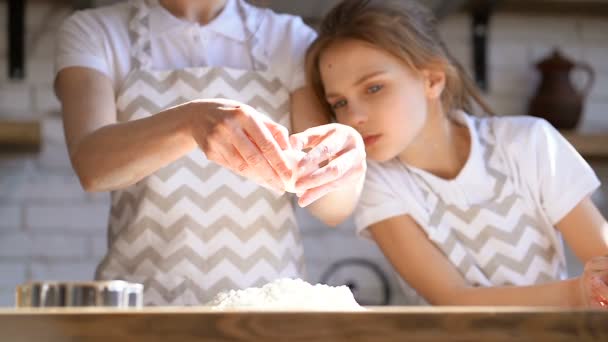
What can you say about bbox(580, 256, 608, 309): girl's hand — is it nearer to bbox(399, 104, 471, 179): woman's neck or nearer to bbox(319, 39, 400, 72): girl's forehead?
bbox(399, 104, 471, 179): woman's neck

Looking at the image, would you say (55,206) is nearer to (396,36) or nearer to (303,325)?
(396,36)

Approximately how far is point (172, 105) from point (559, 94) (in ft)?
5.29

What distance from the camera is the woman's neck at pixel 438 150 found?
166 cm

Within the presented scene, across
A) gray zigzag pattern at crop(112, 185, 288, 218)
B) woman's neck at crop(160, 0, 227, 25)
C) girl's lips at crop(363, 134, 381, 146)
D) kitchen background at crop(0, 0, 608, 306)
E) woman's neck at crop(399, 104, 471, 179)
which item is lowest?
kitchen background at crop(0, 0, 608, 306)

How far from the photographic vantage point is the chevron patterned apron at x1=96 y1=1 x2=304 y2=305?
1411 mm

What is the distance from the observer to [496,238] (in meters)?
1.56

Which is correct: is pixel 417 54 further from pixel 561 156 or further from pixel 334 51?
pixel 561 156

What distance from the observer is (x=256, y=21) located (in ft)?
5.17

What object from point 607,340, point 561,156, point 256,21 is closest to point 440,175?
point 561,156

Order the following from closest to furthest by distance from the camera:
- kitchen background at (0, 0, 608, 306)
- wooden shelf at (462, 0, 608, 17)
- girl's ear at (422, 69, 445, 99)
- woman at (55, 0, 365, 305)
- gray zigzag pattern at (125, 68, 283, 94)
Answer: woman at (55, 0, 365, 305) → gray zigzag pattern at (125, 68, 283, 94) → girl's ear at (422, 69, 445, 99) → kitchen background at (0, 0, 608, 306) → wooden shelf at (462, 0, 608, 17)

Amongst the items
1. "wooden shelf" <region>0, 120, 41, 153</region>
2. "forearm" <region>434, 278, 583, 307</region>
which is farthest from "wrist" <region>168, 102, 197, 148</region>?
"wooden shelf" <region>0, 120, 41, 153</region>

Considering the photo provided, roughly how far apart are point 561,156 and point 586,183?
0.23 feet

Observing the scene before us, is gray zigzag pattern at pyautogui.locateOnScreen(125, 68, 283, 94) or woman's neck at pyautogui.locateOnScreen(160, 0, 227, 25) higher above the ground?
woman's neck at pyautogui.locateOnScreen(160, 0, 227, 25)

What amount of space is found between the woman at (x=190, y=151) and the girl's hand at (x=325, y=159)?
0.05 metres
